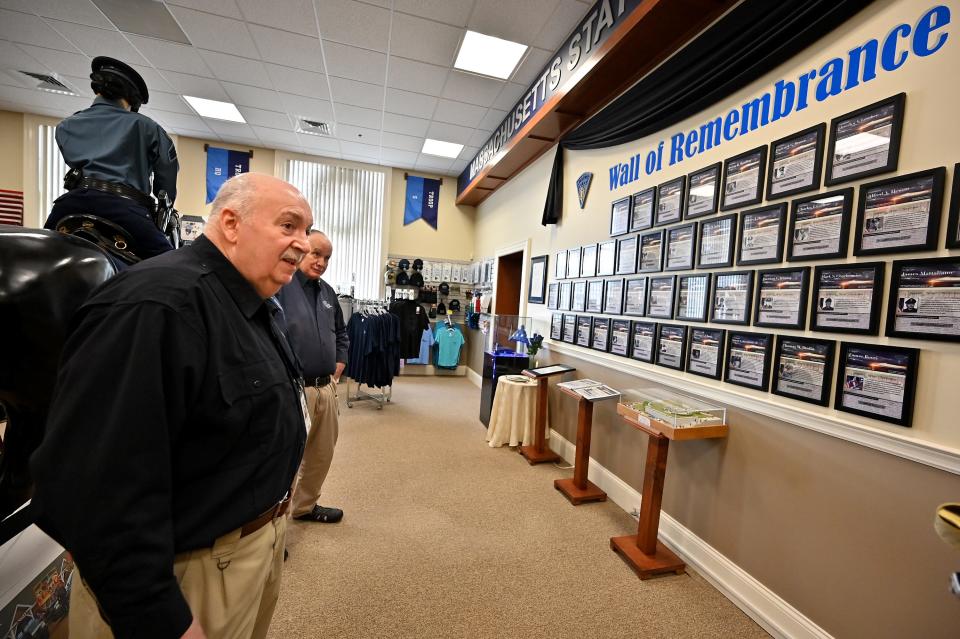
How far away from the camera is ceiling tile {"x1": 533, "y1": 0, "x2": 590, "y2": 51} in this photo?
3.20m

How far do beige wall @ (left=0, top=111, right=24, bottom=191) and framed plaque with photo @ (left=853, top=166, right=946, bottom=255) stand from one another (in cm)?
973

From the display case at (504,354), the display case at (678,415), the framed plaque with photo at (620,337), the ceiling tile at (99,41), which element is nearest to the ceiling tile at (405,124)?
the ceiling tile at (99,41)

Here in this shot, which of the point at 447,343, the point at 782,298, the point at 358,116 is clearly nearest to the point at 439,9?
the point at 358,116

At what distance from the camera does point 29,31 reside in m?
3.97

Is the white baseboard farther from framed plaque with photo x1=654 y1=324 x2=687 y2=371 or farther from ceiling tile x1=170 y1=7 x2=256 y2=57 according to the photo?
ceiling tile x1=170 y1=7 x2=256 y2=57

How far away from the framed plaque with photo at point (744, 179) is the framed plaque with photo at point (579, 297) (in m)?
1.45

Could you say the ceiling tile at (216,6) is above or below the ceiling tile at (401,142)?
above

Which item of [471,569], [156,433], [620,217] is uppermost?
[620,217]

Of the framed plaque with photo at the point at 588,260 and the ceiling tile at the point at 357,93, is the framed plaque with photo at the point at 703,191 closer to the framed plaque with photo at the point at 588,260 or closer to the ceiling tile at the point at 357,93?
the framed plaque with photo at the point at 588,260

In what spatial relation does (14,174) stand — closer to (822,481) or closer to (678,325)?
(678,325)

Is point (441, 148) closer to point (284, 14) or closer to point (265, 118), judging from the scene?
point (265, 118)

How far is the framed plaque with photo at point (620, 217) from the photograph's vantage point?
10.2 ft

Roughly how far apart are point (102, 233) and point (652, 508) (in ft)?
10.0

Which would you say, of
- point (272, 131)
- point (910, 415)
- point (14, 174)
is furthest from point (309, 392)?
point (14, 174)
